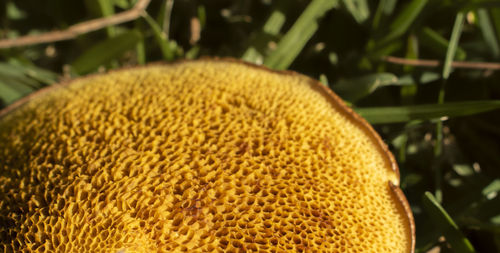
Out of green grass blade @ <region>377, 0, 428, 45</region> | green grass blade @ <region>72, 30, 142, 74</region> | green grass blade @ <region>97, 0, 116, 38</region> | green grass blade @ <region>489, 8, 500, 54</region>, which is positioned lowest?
green grass blade @ <region>489, 8, 500, 54</region>

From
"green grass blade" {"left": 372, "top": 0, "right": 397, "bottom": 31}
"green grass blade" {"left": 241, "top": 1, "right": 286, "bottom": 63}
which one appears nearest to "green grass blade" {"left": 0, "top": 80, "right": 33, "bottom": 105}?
"green grass blade" {"left": 241, "top": 1, "right": 286, "bottom": 63}

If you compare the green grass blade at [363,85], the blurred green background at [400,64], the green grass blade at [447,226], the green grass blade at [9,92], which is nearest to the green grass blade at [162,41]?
the blurred green background at [400,64]

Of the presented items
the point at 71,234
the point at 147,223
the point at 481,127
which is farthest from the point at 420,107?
the point at 71,234

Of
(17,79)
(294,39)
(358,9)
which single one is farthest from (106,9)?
(358,9)

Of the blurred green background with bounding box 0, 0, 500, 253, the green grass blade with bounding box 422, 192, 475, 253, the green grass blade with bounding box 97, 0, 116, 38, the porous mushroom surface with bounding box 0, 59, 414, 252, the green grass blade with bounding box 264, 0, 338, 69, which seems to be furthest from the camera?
the green grass blade with bounding box 97, 0, 116, 38

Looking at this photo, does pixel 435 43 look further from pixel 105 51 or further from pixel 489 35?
pixel 105 51

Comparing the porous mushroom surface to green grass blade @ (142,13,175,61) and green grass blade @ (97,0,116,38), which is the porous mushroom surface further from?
green grass blade @ (97,0,116,38)

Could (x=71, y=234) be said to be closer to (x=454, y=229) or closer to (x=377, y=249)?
(x=377, y=249)
